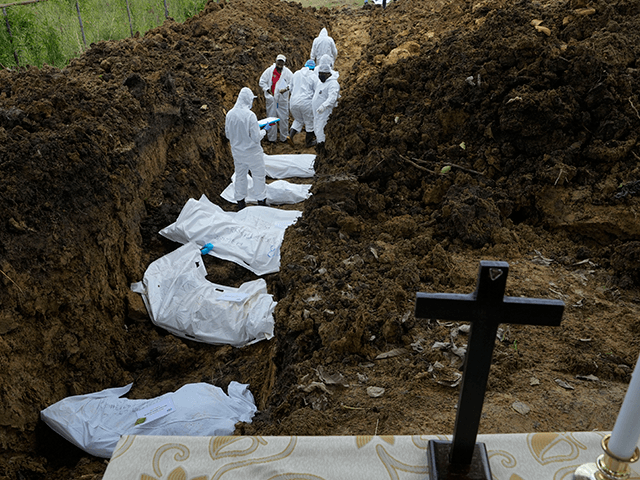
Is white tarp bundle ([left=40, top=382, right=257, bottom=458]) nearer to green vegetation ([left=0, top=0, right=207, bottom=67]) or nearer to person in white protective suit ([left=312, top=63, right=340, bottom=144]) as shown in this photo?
person in white protective suit ([left=312, top=63, right=340, bottom=144])

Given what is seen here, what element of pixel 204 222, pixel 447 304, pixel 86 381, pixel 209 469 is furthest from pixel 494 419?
pixel 204 222

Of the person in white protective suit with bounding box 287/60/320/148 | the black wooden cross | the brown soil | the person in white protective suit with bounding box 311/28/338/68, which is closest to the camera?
the black wooden cross

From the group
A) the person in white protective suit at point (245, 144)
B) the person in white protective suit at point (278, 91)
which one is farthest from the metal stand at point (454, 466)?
the person in white protective suit at point (278, 91)

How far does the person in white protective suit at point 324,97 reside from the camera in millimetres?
8367

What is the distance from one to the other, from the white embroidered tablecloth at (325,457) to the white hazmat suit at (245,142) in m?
6.45

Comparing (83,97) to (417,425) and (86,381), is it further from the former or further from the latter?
(417,425)

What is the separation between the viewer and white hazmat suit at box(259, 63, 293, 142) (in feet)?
34.0

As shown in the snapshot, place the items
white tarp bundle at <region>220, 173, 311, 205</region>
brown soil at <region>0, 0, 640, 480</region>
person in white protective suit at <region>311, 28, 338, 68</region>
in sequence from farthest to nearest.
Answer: person in white protective suit at <region>311, 28, 338, 68</region>, white tarp bundle at <region>220, 173, 311, 205</region>, brown soil at <region>0, 0, 640, 480</region>

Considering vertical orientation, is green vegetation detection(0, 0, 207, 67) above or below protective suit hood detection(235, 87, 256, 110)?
above

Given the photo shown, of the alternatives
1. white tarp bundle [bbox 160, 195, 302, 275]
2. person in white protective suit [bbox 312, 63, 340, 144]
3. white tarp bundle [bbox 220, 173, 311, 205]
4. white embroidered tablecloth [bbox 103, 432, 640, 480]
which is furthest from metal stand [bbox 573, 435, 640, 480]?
person in white protective suit [bbox 312, 63, 340, 144]

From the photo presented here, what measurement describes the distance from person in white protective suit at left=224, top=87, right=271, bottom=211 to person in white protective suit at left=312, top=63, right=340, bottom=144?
1.44 m

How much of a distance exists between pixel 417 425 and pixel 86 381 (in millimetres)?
3783

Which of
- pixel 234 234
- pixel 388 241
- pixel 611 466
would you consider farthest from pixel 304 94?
pixel 611 466

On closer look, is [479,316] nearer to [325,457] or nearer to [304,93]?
[325,457]
